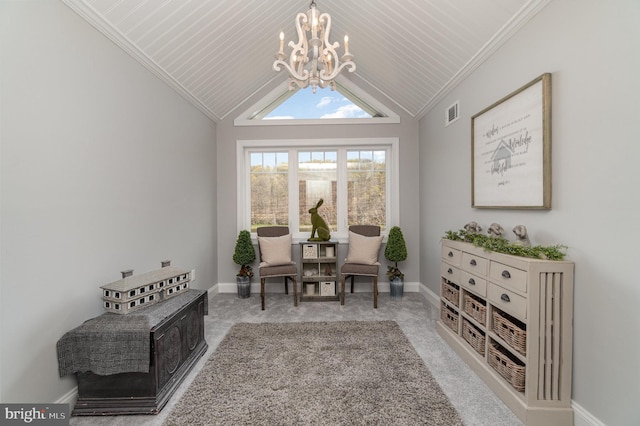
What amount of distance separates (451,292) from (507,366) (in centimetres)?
82

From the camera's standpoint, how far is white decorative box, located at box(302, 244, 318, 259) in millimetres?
3781

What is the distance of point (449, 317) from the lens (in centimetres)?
255

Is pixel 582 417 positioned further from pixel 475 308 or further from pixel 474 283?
pixel 474 283

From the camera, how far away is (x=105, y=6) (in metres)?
1.86

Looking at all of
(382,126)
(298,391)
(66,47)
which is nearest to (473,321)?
(298,391)

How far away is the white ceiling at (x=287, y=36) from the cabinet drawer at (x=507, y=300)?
190cm

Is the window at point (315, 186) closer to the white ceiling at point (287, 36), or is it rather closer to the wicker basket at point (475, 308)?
the white ceiling at point (287, 36)

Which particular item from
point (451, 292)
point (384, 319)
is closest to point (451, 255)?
point (451, 292)

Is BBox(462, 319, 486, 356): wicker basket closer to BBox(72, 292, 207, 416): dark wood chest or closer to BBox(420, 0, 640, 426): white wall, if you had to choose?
BBox(420, 0, 640, 426): white wall

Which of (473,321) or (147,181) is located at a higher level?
(147,181)

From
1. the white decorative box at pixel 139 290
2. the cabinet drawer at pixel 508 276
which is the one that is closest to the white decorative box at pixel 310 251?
the white decorative box at pixel 139 290

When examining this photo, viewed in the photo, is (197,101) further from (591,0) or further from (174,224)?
(591,0)

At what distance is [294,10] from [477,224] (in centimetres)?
294

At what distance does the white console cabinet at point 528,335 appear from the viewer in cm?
153
